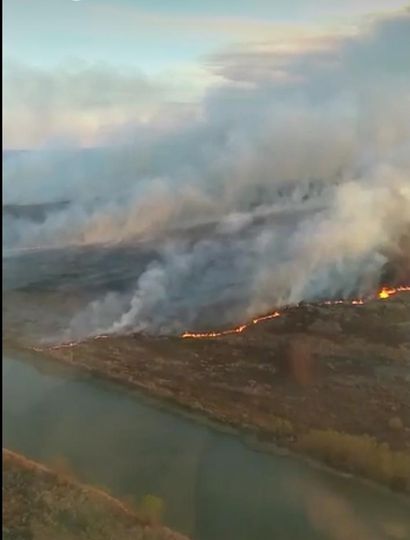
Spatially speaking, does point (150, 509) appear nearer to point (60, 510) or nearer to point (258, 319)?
point (60, 510)

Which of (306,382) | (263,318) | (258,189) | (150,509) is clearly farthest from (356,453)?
(258,189)

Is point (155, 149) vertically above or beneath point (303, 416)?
above

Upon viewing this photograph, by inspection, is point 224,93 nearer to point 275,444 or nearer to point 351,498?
point 275,444

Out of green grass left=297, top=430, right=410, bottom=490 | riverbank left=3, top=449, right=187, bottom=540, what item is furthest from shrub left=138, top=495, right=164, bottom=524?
green grass left=297, top=430, right=410, bottom=490

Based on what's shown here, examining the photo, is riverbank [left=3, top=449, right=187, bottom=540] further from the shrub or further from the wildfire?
the wildfire

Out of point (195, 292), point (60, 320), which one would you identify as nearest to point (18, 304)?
point (60, 320)

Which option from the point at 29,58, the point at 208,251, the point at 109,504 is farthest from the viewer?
the point at 208,251
